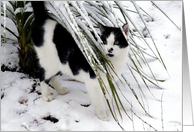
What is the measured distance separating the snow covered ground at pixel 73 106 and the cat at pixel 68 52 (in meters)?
0.07

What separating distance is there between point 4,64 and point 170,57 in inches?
43.0

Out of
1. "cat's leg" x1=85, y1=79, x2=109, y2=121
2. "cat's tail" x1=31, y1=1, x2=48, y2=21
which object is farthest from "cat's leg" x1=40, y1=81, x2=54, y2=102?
"cat's tail" x1=31, y1=1, x2=48, y2=21

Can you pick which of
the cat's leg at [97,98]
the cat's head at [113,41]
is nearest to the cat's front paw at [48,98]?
the cat's leg at [97,98]

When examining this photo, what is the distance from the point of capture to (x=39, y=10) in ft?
2.93

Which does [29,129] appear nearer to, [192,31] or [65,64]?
[65,64]

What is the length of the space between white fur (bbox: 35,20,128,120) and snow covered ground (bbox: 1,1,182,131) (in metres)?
0.06

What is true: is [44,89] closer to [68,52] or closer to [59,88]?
[59,88]

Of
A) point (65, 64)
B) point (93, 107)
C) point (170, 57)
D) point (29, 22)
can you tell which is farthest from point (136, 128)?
point (29, 22)

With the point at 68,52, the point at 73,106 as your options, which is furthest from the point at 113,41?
the point at 73,106

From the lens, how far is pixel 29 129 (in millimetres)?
770

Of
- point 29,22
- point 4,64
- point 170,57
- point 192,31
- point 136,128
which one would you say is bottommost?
point 136,128

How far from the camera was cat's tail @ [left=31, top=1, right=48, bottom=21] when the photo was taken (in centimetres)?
87

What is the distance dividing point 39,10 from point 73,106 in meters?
0.51

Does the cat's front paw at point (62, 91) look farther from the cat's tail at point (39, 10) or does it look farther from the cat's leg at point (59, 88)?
the cat's tail at point (39, 10)
